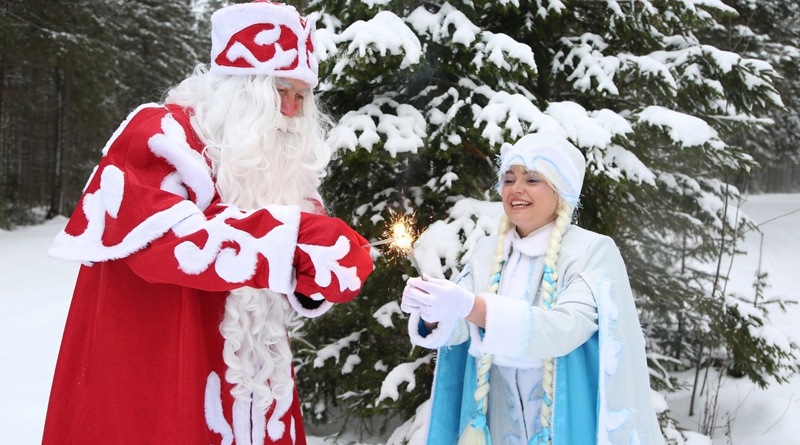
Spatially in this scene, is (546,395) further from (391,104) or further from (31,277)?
(31,277)

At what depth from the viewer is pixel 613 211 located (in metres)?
4.45

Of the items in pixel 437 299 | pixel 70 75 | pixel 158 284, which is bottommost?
pixel 70 75

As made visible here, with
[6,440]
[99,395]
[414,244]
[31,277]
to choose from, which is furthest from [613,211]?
[31,277]

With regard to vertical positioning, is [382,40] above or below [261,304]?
above

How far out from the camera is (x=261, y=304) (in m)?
2.10

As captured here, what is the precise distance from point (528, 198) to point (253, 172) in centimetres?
108

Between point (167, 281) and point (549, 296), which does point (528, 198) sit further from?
point (167, 281)

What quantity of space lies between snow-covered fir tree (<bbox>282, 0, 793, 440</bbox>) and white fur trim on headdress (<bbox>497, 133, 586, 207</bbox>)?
1208mm

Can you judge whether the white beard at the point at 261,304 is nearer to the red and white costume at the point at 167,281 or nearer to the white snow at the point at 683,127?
the red and white costume at the point at 167,281

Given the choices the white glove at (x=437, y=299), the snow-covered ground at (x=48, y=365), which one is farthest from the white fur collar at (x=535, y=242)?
the snow-covered ground at (x=48, y=365)

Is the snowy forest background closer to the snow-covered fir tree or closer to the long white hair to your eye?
the snow-covered fir tree

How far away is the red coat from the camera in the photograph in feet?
5.71

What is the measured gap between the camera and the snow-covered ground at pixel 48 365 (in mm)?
4555

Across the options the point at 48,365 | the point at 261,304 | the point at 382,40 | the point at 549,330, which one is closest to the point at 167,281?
the point at 261,304
